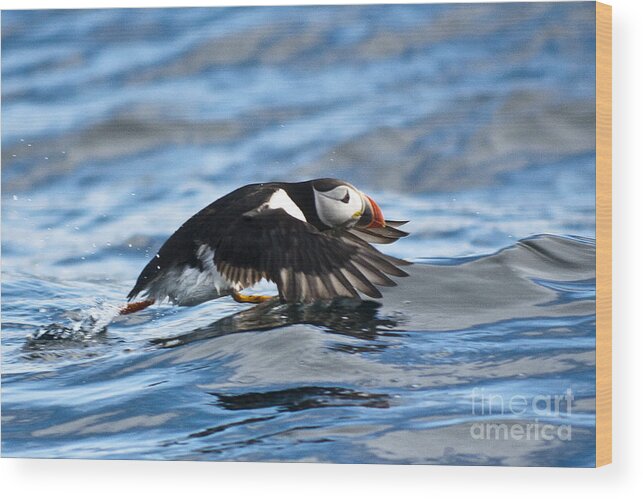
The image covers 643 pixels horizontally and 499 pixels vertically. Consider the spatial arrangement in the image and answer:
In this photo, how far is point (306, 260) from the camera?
199 inches

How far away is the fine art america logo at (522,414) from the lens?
491cm

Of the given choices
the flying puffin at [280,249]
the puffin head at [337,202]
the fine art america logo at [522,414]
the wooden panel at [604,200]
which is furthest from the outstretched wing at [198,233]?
the wooden panel at [604,200]

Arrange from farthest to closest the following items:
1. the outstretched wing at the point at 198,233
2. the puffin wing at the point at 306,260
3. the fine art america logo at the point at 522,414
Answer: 1. the outstretched wing at the point at 198,233
2. the puffin wing at the point at 306,260
3. the fine art america logo at the point at 522,414

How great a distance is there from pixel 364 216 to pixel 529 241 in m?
0.63

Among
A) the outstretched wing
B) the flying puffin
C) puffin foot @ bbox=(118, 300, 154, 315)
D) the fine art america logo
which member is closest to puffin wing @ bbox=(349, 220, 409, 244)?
the flying puffin

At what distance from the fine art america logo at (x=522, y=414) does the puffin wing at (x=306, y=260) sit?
0.58 metres

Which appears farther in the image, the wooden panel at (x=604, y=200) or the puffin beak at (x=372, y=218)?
the puffin beak at (x=372, y=218)

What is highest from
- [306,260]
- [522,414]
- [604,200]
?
[604,200]

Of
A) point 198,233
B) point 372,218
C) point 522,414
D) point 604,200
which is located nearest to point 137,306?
point 198,233

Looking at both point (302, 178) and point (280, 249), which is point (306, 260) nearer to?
point (280, 249)

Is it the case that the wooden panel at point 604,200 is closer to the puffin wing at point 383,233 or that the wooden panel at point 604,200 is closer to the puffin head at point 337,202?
the puffin wing at point 383,233

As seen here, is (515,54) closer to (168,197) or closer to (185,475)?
(168,197)

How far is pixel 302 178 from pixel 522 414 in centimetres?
122

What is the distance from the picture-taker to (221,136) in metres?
5.18
